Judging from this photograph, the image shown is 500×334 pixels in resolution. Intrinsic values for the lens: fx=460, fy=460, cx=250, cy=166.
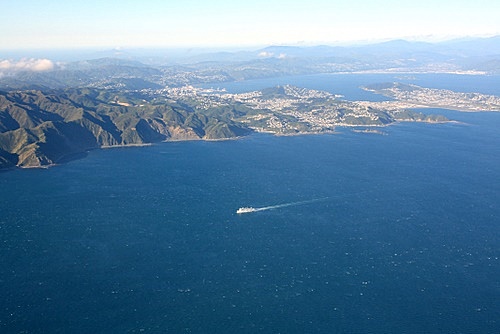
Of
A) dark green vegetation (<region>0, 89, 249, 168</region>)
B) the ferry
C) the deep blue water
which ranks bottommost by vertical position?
the deep blue water

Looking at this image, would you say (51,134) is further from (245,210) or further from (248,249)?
(248,249)

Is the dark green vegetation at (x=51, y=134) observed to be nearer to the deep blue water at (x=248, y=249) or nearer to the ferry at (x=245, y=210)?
the deep blue water at (x=248, y=249)

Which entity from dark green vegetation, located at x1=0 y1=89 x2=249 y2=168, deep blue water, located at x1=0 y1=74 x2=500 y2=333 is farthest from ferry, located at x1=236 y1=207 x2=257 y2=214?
dark green vegetation, located at x1=0 y1=89 x2=249 y2=168

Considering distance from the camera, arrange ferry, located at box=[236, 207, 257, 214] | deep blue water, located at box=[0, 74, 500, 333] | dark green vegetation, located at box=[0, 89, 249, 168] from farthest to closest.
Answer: dark green vegetation, located at box=[0, 89, 249, 168], ferry, located at box=[236, 207, 257, 214], deep blue water, located at box=[0, 74, 500, 333]

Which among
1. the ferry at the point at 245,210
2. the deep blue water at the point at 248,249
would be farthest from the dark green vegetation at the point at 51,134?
the ferry at the point at 245,210

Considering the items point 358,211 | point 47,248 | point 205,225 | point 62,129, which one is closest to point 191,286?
point 205,225

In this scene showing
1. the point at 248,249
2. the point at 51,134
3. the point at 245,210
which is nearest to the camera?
the point at 248,249

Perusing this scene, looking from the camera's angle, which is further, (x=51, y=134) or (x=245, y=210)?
(x=51, y=134)

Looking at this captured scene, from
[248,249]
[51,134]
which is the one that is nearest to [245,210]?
[248,249]

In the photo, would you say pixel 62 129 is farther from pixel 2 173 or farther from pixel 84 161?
pixel 2 173

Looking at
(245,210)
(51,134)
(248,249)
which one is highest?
(51,134)

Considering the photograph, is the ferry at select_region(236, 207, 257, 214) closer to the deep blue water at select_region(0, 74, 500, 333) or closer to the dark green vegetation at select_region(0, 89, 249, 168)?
the deep blue water at select_region(0, 74, 500, 333)
